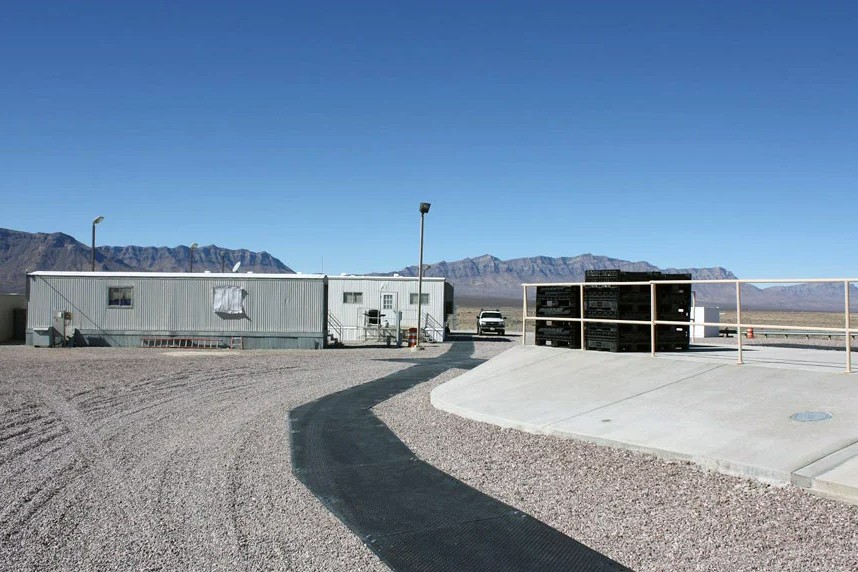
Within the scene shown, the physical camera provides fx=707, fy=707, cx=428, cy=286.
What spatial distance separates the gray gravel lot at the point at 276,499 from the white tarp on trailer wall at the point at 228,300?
16.2 meters

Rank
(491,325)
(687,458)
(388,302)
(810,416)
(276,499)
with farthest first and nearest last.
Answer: (491,325) → (388,302) → (810,416) → (687,458) → (276,499)

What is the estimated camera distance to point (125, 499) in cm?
669

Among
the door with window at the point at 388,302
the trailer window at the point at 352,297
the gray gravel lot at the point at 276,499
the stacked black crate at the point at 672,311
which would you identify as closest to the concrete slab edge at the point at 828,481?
the gray gravel lot at the point at 276,499

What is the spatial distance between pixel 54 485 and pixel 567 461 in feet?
17.6

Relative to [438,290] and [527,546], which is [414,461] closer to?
[527,546]

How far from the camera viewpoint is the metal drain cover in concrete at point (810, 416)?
7477mm

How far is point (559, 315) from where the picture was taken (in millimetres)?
15219

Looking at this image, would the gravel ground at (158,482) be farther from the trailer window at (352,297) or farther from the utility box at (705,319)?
the utility box at (705,319)

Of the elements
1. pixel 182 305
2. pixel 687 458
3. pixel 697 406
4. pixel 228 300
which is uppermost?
pixel 228 300

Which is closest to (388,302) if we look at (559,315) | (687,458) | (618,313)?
(559,315)

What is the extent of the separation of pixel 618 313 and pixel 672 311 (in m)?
1.30

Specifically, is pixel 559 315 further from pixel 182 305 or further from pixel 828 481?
pixel 182 305

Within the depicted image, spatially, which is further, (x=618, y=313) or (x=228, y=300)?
(x=228, y=300)

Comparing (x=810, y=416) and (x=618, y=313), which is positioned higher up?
(x=618, y=313)
